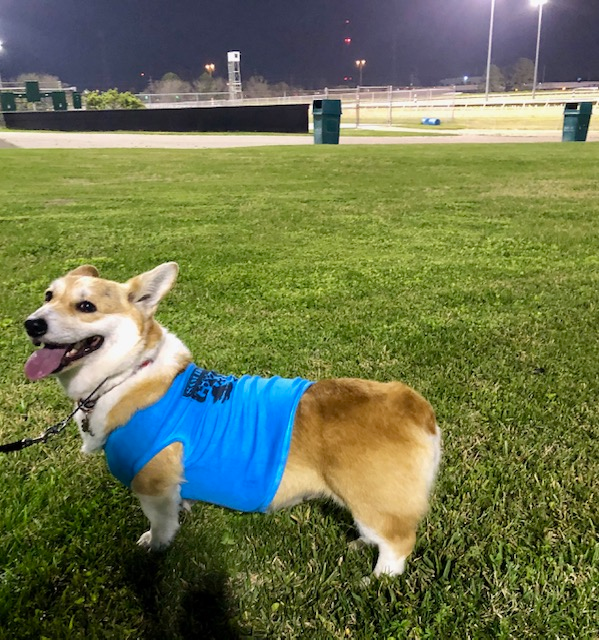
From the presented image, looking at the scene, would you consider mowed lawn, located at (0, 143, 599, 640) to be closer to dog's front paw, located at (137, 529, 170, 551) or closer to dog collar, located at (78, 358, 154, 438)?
dog's front paw, located at (137, 529, 170, 551)

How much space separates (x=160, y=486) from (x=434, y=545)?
1.33 metres

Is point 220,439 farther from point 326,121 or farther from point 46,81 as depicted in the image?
point 46,81

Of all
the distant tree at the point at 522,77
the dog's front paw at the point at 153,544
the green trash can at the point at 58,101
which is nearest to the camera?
the dog's front paw at the point at 153,544

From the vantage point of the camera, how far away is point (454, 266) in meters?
6.36

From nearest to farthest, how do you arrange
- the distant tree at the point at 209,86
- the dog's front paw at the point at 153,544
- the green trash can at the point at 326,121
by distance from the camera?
1. the dog's front paw at the point at 153,544
2. the green trash can at the point at 326,121
3. the distant tree at the point at 209,86

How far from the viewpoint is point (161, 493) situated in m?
2.37

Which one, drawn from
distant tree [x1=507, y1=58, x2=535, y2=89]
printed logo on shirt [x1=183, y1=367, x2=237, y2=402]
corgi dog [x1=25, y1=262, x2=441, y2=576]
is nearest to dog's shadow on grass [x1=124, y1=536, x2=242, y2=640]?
corgi dog [x1=25, y1=262, x2=441, y2=576]

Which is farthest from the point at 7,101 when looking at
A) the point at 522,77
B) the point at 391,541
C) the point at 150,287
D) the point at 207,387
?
the point at 522,77

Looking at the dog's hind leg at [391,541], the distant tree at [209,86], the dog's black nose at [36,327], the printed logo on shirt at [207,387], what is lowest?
the dog's hind leg at [391,541]

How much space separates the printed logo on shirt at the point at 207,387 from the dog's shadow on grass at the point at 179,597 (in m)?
0.78

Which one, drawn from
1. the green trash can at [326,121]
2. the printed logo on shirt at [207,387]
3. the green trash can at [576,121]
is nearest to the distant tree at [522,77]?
the green trash can at [576,121]

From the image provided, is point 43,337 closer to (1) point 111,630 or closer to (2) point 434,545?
(1) point 111,630

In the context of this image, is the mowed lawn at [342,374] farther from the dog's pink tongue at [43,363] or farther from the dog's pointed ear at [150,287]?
the dog's pointed ear at [150,287]

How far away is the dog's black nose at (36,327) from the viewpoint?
2260mm
